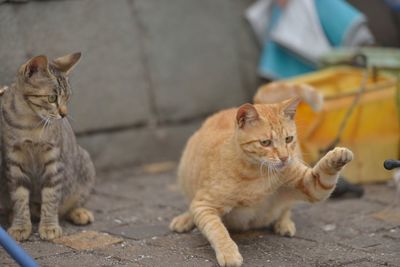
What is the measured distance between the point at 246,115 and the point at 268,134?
13 centimetres

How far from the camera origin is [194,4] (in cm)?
577

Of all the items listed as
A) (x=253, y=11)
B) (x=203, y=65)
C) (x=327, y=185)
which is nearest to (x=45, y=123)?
(x=327, y=185)

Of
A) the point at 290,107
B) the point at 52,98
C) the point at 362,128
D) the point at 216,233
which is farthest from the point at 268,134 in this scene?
the point at 362,128

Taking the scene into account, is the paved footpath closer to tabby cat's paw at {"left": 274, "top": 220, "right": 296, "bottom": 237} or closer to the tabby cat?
tabby cat's paw at {"left": 274, "top": 220, "right": 296, "bottom": 237}

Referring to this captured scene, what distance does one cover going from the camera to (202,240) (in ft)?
11.6

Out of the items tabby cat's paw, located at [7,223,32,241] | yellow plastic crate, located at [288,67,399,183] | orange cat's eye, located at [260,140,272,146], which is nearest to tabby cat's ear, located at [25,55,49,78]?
tabby cat's paw, located at [7,223,32,241]

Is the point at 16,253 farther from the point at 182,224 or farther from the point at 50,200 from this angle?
the point at 182,224

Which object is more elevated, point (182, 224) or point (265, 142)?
point (265, 142)

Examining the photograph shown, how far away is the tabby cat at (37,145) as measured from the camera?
329 centimetres

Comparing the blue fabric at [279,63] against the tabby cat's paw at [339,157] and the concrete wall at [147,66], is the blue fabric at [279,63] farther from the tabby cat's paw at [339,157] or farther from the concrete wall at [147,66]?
the tabby cat's paw at [339,157]

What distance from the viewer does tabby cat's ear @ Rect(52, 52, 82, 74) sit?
3410 mm

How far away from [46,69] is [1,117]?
0.40 m

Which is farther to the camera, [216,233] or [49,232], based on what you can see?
[49,232]

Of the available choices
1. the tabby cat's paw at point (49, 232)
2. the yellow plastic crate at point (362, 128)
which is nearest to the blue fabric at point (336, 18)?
the yellow plastic crate at point (362, 128)
